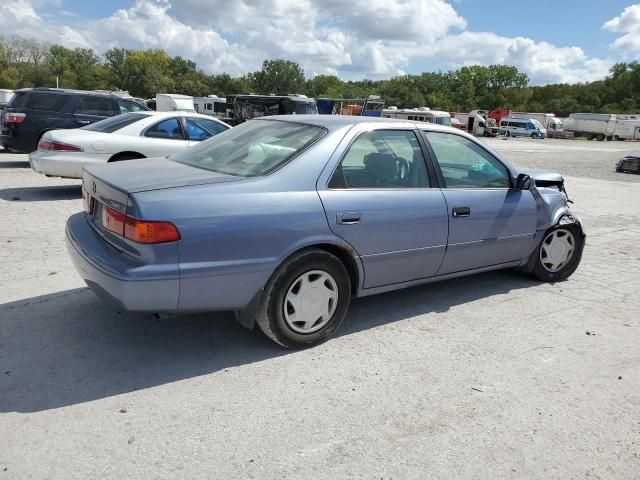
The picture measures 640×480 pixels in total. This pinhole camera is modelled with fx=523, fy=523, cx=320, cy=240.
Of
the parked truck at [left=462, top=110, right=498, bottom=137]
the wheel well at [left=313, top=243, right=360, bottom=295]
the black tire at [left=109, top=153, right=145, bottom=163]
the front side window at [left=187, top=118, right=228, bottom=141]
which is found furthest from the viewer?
the parked truck at [left=462, top=110, right=498, bottom=137]

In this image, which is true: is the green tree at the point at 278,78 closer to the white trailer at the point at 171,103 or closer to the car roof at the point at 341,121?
the white trailer at the point at 171,103

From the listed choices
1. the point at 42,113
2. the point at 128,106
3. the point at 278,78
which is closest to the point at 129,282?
the point at 42,113

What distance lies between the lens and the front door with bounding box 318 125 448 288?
358 centimetres

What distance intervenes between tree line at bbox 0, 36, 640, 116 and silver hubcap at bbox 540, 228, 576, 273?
292 feet

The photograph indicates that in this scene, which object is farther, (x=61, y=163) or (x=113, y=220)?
(x=61, y=163)

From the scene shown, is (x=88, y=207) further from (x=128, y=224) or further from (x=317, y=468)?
(x=317, y=468)

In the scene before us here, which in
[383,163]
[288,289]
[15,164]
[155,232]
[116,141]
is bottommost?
[15,164]

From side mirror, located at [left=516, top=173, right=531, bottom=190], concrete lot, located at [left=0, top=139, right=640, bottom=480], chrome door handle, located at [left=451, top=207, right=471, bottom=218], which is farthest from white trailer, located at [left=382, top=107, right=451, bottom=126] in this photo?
concrete lot, located at [left=0, top=139, right=640, bottom=480]

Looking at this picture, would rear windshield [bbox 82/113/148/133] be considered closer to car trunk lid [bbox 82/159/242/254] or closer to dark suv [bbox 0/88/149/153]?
dark suv [bbox 0/88/149/153]

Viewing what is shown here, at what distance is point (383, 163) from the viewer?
→ 13.0 ft

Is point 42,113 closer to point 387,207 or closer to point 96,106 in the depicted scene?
point 96,106

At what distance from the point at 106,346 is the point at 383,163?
2.35 meters

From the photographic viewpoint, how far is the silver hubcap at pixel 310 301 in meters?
3.44

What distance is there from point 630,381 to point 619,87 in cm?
11227
